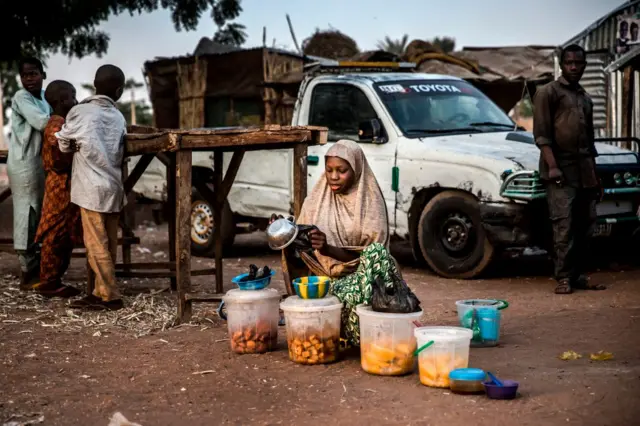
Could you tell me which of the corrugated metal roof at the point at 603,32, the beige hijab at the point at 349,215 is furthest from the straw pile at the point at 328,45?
the beige hijab at the point at 349,215

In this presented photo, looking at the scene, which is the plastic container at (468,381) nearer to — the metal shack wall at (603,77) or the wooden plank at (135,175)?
the wooden plank at (135,175)

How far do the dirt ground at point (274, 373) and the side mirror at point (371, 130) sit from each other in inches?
72.8

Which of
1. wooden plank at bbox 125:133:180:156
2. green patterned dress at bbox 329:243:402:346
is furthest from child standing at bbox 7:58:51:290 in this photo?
green patterned dress at bbox 329:243:402:346

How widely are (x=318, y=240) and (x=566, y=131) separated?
3.31 metres

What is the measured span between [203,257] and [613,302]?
211 inches

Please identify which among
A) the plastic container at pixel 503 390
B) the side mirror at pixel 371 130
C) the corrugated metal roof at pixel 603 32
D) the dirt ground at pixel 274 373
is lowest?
the dirt ground at pixel 274 373

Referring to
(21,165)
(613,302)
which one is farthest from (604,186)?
(21,165)

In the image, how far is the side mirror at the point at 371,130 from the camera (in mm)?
9130

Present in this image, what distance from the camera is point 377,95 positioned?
9.53 meters

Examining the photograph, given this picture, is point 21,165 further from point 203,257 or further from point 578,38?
point 578,38

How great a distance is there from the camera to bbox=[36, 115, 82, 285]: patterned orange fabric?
305 inches

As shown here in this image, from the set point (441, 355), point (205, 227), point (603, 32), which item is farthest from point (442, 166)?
point (603, 32)

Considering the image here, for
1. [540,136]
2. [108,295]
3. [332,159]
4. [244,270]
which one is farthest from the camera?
[244,270]

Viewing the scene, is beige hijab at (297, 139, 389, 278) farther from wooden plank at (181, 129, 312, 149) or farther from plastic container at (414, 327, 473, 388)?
plastic container at (414, 327, 473, 388)
